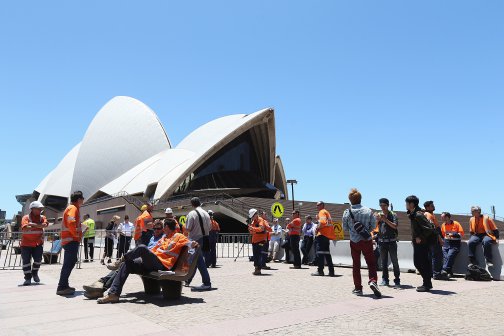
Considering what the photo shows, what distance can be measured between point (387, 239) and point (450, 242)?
2.18 meters

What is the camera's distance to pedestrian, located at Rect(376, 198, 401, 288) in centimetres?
699

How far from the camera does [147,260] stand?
5.23 m

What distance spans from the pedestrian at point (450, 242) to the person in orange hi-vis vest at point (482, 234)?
27cm

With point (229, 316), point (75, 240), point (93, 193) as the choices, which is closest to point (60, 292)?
Answer: point (75, 240)

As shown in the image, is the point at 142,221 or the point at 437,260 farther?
the point at 142,221

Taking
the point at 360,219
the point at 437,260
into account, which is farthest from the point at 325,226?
the point at 360,219

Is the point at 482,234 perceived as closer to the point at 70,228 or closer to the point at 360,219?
the point at 360,219

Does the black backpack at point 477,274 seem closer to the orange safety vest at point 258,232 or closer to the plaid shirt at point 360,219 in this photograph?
the plaid shirt at point 360,219

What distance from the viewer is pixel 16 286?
738 centimetres

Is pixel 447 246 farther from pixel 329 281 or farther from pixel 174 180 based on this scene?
pixel 174 180

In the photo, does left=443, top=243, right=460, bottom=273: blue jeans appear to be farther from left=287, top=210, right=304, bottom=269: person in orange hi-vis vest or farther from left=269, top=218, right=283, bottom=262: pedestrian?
left=269, top=218, right=283, bottom=262: pedestrian

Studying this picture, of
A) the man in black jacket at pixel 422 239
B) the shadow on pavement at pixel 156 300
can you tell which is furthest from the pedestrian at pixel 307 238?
the shadow on pavement at pixel 156 300

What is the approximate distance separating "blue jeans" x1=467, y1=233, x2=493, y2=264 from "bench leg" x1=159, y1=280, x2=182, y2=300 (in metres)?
6.19

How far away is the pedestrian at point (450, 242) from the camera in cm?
828
